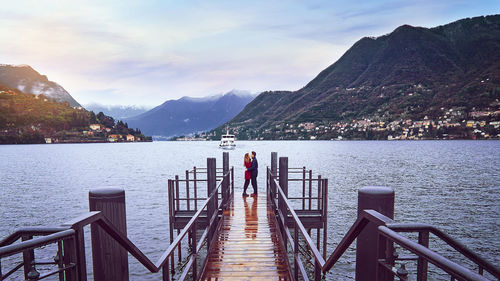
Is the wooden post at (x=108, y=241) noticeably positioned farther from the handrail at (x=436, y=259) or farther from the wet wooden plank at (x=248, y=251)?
the handrail at (x=436, y=259)

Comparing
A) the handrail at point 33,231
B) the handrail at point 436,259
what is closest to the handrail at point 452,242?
the handrail at point 436,259

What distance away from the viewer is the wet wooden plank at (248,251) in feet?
19.3

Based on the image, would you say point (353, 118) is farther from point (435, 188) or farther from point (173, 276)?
point (173, 276)

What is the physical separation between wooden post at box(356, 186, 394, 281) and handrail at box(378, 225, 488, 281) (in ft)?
Answer: 3.35

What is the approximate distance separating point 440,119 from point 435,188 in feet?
530

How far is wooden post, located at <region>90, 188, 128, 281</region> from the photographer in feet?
10.9

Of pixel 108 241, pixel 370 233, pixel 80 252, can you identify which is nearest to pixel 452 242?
pixel 370 233

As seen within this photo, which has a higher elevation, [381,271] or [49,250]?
[381,271]

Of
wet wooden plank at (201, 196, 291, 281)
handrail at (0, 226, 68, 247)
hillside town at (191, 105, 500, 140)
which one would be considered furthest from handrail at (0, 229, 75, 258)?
hillside town at (191, 105, 500, 140)

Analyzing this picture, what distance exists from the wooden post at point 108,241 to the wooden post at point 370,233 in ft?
9.04

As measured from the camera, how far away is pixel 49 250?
52.5 ft

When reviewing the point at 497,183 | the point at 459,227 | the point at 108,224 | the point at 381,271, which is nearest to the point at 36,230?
the point at 108,224

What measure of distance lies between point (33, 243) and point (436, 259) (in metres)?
2.52

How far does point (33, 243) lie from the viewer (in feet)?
6.13
